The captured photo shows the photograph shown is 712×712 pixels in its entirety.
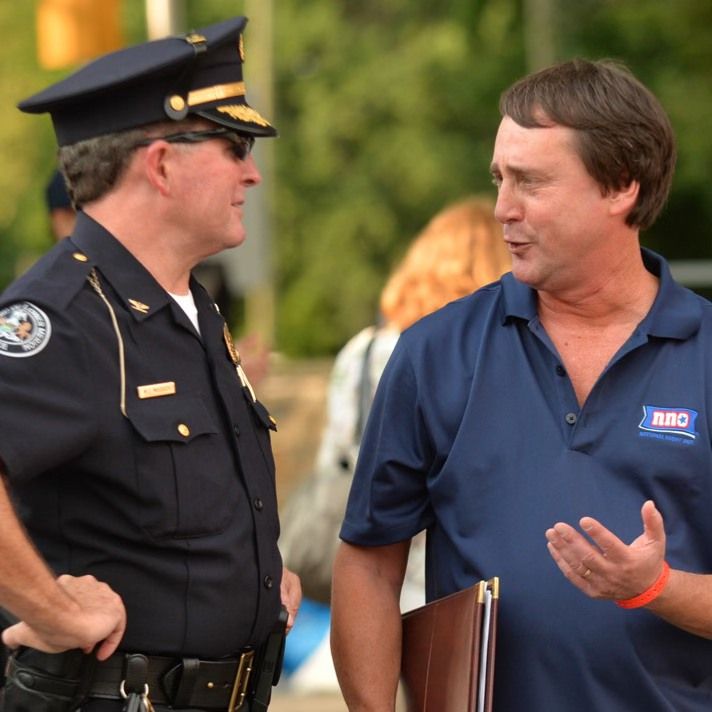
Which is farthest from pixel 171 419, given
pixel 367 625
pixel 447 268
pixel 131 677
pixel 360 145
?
pixel 360 145

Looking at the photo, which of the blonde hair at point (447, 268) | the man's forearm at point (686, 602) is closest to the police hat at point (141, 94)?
the man's forearm at point (686, 602)

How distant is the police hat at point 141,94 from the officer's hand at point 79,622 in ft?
3.15

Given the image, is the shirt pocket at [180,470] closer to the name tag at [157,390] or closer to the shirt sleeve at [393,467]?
the name tag at [157,390]

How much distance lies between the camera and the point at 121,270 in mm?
3256

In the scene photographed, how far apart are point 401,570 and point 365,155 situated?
23.5 meters

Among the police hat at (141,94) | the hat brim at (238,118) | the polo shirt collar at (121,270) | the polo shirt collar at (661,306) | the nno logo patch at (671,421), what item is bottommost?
the nno logo patch at (671,421)

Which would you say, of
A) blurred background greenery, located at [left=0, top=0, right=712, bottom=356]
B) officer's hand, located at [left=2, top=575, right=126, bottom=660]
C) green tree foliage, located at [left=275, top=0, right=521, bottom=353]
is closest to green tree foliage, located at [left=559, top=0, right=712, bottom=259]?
blurred background greenery, located at [left=0, top=0, right=712, bottom=356]

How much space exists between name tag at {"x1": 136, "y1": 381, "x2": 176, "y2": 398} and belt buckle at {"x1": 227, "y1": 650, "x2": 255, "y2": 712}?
0.55m

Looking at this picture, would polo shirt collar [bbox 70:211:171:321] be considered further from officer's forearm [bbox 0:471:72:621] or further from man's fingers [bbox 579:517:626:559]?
man's fingers [bbox 579:517:626:559]

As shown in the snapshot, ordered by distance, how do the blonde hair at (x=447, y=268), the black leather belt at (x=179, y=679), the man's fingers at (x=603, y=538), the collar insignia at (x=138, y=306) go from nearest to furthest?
1. the man's fingers at (x=603, y=538)
2. the black leather belt at (x=179, y=679)
3. the collar insignia at (x=138, y=306)
4. the blonde hair at (x=447, y=268)

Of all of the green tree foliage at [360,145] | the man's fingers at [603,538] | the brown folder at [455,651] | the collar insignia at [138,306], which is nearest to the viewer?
the man's fingers at [603,538]

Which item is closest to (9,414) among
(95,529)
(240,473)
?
(95,529)

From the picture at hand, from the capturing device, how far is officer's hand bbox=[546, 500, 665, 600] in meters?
2.78

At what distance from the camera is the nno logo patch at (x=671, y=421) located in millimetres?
3045
